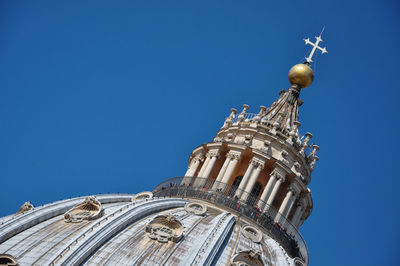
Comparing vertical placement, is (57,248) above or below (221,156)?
below

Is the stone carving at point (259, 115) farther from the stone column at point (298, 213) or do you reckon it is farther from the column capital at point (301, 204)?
the stone column at point (298, 213)

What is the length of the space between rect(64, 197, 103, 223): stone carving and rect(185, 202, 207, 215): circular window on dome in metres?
5.44

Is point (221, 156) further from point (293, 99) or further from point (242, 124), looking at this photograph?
point (293, 99)

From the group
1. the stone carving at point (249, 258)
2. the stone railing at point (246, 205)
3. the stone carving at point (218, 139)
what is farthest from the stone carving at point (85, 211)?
the stone carving at point (218, 139)

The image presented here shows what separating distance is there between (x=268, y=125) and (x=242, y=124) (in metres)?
1.77

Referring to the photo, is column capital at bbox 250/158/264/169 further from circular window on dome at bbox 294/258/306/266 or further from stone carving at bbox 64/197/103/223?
stone carving at bbox 64/197/103/223

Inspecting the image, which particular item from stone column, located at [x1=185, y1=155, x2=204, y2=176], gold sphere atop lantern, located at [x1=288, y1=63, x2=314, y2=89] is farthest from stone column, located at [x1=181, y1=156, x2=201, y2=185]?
→ gold sphere atop lantern, located at [x1=288, y1=63, x2=314, y2=89]

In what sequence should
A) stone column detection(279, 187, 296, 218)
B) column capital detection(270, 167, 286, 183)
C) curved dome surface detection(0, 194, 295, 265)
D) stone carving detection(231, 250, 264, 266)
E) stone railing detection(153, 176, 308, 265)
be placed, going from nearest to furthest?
curved dome surface detection(0, 194, 295, 265) → stone carving detection(231, 250, 264, 266) → stone railing detection(153, 176, 308, 265) → stone column detection(279, 187, 296, 218) → column capital detection(270, 167, 286, 183)

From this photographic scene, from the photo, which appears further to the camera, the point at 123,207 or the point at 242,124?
the point at 242,124

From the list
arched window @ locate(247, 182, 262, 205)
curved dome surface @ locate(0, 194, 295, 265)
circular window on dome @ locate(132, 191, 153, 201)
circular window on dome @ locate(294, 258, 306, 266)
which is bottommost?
curved dome surface @ locate(0, 194, 295, 265)

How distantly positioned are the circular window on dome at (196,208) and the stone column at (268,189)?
4230 mm

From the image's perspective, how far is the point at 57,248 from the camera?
146 feet

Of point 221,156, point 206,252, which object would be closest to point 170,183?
point 221,156

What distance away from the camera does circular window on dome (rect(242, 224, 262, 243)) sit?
163 feet
